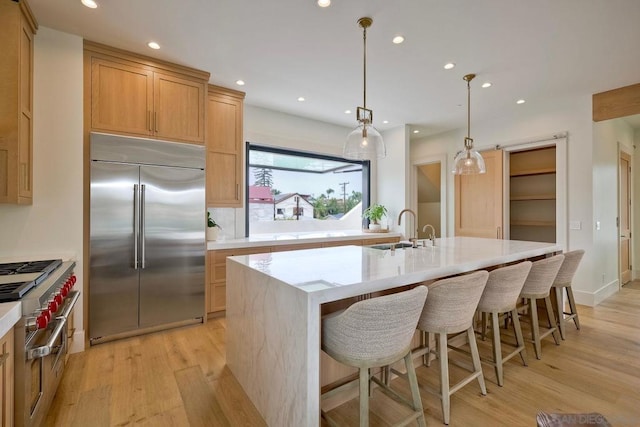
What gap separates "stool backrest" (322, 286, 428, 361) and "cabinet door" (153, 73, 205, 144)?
8.86 ft

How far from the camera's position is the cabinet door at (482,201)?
4.64 meters

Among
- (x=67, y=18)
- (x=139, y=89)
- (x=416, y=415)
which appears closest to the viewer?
(x=416, y=415)

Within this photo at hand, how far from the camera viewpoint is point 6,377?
4.17ft

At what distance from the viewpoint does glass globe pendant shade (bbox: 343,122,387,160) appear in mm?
2404

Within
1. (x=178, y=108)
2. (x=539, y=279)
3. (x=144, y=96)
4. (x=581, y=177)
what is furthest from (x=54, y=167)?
(x=581, y=177)

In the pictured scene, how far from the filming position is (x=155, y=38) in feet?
8.68

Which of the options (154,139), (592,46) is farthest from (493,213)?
(154,139)

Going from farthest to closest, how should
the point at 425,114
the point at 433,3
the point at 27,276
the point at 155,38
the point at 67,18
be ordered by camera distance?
the point at 425,114
the point at 155,38
the point at 67,18
the point at 433,3
the point at 27,276

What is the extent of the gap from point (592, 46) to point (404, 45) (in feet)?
5.64

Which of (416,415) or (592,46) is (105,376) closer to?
(416,415)

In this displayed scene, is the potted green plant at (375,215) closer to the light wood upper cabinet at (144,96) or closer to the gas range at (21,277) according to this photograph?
the light wood upper cabinet at (144,96)

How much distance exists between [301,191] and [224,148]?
168 centimetres

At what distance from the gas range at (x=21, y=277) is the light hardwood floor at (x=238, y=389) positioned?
34.4 inches

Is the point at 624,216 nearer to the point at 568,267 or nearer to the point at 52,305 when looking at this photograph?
the point at 568,267
